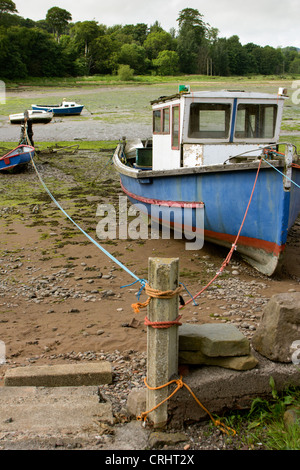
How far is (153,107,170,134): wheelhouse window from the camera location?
9547mm

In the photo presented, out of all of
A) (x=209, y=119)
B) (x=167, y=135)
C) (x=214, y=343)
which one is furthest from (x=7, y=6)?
(x=214, y=343)

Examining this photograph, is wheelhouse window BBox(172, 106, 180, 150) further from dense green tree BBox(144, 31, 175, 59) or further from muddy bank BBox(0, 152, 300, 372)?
dense green tree BBox(144, 31, 175, 59)

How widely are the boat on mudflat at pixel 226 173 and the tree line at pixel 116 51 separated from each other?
63.0m

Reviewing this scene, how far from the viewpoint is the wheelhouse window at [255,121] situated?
8789mm

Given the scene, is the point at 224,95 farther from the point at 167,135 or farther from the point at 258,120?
the point at 167,135

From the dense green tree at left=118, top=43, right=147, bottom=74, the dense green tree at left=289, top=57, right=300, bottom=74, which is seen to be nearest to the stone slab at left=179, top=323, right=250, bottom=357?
the dense green tree at left=118, top=43, right=147, bottom=74

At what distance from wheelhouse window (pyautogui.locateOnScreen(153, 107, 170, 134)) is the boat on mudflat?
0.07ft

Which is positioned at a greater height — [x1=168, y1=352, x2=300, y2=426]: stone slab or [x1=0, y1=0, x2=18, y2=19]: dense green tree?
[x1=0, y1=0, x2=18, y2=19]: dense green tree

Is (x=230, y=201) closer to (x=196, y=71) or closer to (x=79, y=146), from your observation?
(x=79, y=146)

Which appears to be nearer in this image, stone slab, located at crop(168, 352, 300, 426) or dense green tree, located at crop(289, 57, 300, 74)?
stone slab, located at crop(168, 352, 300, 426)

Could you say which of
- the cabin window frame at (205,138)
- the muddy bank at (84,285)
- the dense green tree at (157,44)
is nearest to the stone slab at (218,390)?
the muddy bank at (84,285)

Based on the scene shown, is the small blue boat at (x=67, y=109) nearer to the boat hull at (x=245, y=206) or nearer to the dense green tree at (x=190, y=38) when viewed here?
the boat hull at (x=245, y=206)

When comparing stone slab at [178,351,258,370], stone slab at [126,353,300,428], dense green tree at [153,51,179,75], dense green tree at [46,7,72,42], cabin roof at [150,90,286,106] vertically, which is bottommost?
stone slab at [126,353,300,428]

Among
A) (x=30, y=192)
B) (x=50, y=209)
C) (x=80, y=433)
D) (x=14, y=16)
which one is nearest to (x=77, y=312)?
(x=80, y=433)
